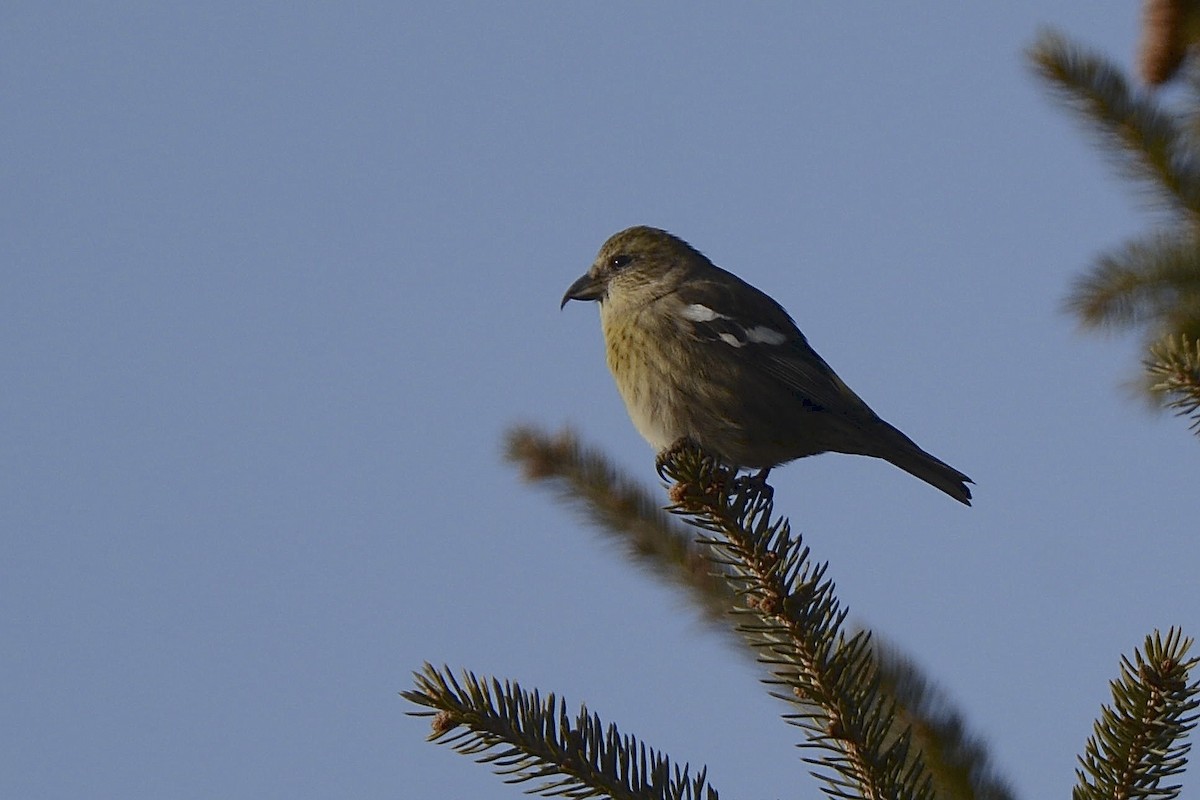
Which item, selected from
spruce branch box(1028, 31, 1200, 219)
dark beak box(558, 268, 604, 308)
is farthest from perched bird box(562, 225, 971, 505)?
spruce branch box(1028, 31, 1200, 219)

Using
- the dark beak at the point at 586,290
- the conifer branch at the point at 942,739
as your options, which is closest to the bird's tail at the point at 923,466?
the dark beak at the point at 586,290

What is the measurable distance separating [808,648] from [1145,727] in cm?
60

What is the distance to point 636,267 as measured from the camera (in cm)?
731

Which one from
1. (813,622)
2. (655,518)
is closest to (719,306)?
(655,518)

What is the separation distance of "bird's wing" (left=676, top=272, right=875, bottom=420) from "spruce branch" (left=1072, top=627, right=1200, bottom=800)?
396 cm

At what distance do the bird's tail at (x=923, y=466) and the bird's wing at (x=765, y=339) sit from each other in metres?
0.19

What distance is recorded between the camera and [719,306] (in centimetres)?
662

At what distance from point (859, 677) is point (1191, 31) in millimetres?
1746

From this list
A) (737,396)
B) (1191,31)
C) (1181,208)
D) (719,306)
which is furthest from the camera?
(719,306)

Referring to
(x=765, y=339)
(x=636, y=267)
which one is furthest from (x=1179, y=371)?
(x=636, y=267)

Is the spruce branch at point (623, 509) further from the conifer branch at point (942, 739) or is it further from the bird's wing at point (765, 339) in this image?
the bird's wing at point (765, 339)

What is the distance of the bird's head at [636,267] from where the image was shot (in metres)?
7.00

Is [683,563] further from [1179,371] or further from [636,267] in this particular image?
[636,267]

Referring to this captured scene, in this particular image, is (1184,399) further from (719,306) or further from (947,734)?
(719,306)
